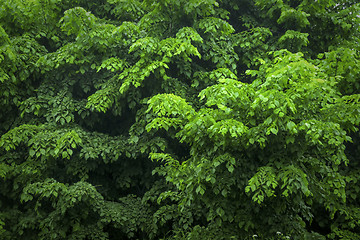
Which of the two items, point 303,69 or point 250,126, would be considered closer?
point 303,69

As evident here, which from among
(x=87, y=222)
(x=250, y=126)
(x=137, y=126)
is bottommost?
(x=87, y=222)

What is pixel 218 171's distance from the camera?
479 cm

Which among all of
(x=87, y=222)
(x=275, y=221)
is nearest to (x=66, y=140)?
(x=87, y=222)

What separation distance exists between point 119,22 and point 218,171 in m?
4.42

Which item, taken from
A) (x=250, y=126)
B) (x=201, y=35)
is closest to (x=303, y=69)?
(x=250, y=126)

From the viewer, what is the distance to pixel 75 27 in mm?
6941

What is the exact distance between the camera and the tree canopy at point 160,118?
192 inches

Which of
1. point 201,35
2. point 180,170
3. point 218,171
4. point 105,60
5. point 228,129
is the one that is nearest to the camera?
point 228,129

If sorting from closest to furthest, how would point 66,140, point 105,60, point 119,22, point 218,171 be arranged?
point 218,171, point 66,140, point 105,60, point 119,22

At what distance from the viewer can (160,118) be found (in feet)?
17.6

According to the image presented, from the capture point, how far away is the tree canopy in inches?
192

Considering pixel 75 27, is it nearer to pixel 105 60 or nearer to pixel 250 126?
pixel 105 60

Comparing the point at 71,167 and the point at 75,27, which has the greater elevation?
the point at 75,27

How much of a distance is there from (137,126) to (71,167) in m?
1.39
